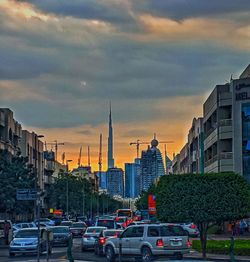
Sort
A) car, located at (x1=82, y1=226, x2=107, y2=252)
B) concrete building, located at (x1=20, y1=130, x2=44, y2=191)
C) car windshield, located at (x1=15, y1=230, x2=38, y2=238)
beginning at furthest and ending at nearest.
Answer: concrete building, located at (x1=20, y1=130, x2=44, y2=191) < car, located at (x1=82, y1=226, x2=107, y2=252) < car windshield, located at (x1=15, y1=230, x2=38, y2=238)

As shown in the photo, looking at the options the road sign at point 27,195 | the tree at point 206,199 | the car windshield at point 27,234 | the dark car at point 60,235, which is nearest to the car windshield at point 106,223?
the dark car at point 60,235

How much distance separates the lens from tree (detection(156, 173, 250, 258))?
3738 centimetres

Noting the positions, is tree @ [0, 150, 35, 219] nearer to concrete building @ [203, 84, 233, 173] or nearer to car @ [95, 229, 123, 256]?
concrete building @ [203, 84, 233, 173]

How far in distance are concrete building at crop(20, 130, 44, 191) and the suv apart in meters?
85.6

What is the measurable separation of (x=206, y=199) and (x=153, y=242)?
17.7ft

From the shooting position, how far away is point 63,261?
1389 inches

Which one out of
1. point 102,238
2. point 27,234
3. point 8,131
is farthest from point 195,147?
point 102,238

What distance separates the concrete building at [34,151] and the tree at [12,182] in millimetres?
34992

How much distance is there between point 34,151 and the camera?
435ft

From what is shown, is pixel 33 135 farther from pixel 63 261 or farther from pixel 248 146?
pixel 63 261

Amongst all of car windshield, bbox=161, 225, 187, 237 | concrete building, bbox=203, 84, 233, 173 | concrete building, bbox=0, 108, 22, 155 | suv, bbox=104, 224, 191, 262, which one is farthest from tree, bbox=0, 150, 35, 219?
car windshield, bbox=161, 225, 187, 237

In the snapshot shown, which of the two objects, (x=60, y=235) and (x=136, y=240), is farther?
(x=60, y=235)

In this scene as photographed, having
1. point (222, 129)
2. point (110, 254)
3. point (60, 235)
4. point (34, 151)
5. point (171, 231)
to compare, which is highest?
point (34, 151)

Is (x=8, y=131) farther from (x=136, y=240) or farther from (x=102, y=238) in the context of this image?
(x=136, y=240)
